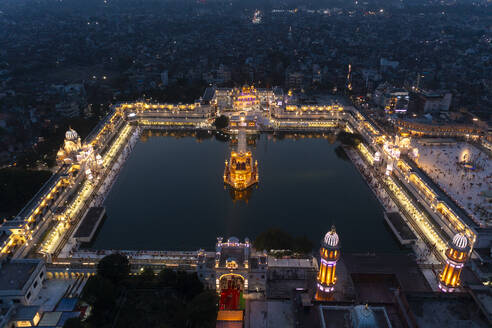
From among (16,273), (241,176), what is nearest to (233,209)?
(241,176)

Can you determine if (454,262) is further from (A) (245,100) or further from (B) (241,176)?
(A) (245,100)

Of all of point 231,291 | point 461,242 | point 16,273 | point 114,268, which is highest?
point 461,242

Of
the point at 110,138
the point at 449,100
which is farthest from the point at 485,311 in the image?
the point at 449,100

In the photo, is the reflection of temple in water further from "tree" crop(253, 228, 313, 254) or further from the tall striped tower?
the tall striped tower

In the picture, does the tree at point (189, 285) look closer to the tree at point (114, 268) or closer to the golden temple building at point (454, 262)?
the tree at point (114, 268)

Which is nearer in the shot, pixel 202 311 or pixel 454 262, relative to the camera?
pixel 202 311

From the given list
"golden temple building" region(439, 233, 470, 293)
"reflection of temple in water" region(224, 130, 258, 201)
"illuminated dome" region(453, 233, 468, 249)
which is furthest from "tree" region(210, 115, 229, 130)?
"illuminated dome" region(453, 233, 468, 249)
